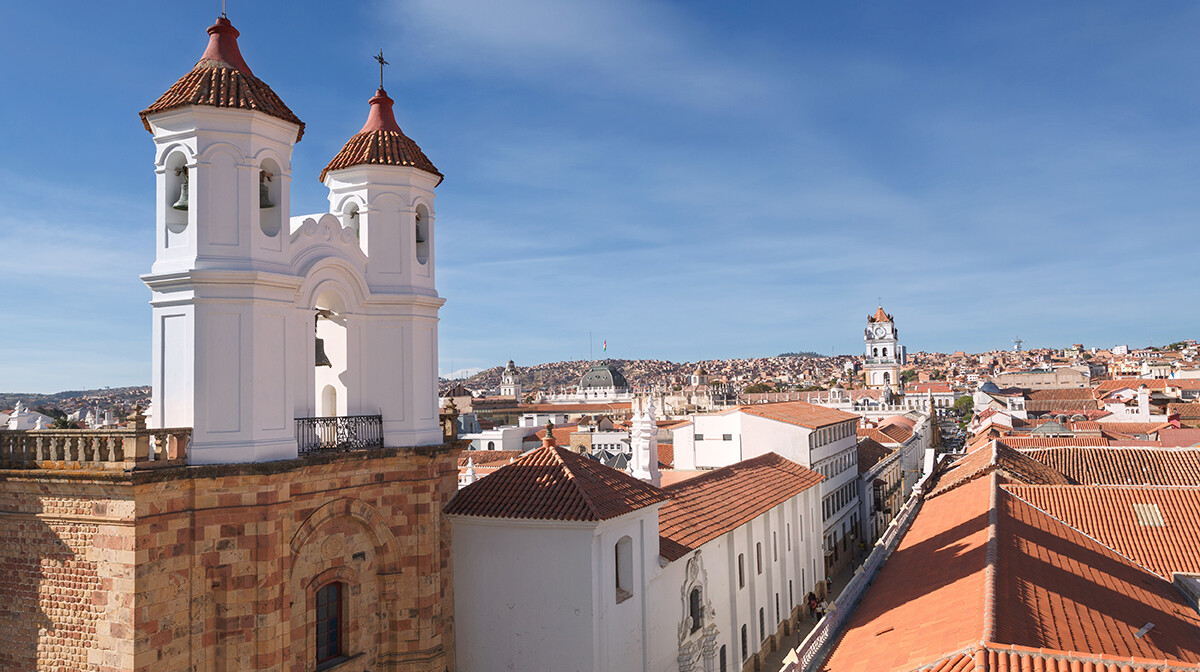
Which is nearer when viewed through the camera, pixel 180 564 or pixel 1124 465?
pixel 180 564

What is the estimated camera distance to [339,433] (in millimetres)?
15102

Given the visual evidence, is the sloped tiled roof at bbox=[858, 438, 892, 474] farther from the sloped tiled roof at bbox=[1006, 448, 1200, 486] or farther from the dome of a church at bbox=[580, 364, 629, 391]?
the dome of a church at bbox=[580, 364, 629, 391]

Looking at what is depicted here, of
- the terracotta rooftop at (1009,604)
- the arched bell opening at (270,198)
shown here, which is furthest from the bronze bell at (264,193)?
the terracotta rooftop at (1009,604)

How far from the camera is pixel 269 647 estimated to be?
41.5ft

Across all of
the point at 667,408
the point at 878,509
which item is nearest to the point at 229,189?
the point at 878,509

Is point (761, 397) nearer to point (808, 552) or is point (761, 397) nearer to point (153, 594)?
point (808, 552)

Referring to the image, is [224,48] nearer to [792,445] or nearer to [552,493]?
[552,493]

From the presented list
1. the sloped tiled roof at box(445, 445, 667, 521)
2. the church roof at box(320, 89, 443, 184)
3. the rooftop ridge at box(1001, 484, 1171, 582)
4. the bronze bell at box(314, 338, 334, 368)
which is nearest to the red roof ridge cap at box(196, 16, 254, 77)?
the church roof at box(320, 89, 443, 184)

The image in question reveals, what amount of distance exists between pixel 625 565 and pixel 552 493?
8.09 feet

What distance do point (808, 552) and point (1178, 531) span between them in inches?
501

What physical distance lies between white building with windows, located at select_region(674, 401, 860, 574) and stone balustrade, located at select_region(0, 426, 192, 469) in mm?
27082

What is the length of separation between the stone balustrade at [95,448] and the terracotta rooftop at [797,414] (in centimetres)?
2880

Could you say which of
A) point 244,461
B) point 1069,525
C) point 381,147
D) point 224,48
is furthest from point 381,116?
point 1069,525

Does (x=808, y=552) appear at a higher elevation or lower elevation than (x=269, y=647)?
lower
